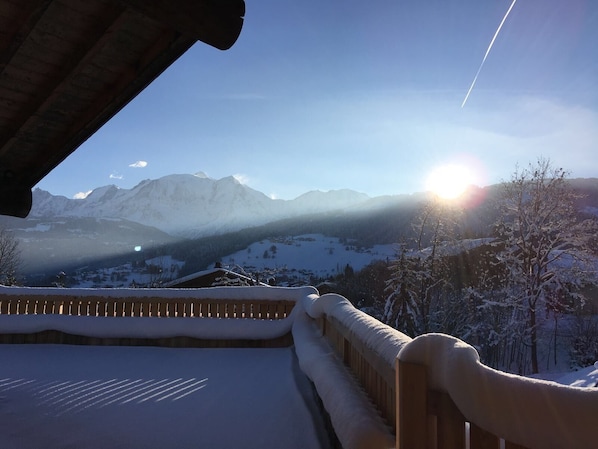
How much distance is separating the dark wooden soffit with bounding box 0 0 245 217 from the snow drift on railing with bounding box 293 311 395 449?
94.6 inches

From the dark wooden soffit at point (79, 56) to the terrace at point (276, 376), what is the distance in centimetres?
205

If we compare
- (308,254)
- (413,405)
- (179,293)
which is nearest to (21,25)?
(413,405)

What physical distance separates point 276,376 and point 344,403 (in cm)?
297

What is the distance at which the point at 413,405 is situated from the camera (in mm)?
1738

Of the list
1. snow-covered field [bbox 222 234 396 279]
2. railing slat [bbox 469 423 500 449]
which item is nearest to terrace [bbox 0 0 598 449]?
railing slat [bbox 469 423 500 449]

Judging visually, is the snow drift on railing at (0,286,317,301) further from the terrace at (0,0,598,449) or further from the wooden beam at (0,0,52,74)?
the wooden beam at (0,0,52,74)

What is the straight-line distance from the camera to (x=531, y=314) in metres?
20.3

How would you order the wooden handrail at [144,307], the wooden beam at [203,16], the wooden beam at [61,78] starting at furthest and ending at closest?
1. the wooden handrail at [144,307]
2. the wooden beam at [61,78]
3. the wooden beam at [203,16]

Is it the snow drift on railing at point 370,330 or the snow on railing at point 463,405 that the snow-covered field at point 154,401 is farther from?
the snow on railing at point 463,405

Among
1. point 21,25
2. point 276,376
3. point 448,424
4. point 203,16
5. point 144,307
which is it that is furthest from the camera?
point 144,307

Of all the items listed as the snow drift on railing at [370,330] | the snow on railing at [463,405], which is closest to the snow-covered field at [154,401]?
the snow drift on railing at [370,330]

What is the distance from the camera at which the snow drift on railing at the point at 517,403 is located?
3.57 ft

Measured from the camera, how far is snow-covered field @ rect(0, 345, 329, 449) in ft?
11.8

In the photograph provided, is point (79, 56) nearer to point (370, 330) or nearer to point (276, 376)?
point (370, 330)
